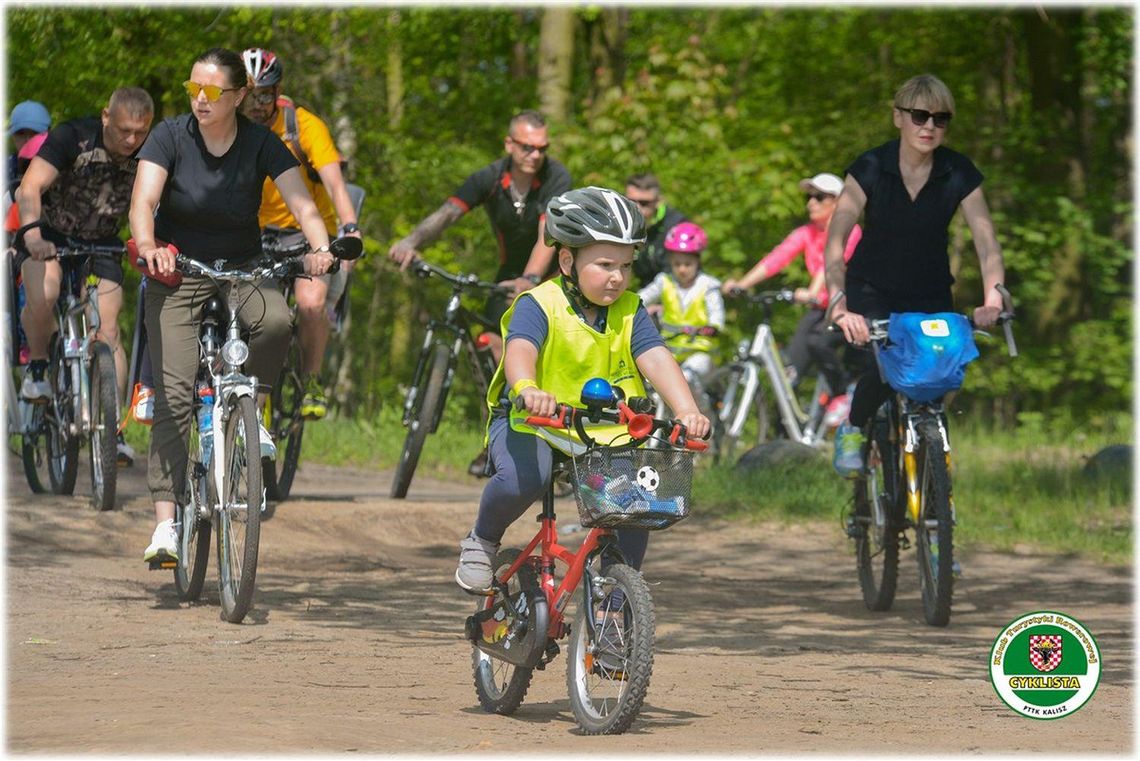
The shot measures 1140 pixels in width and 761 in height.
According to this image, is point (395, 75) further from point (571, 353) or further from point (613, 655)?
point (613, 655)

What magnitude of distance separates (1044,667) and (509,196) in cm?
534

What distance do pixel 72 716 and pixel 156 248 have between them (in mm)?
2741

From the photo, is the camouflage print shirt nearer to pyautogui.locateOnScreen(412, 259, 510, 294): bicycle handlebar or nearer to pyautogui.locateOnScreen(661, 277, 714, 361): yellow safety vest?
pyautogui.locateOnScreen(412, 259, 510, 294): bicycle handlebar

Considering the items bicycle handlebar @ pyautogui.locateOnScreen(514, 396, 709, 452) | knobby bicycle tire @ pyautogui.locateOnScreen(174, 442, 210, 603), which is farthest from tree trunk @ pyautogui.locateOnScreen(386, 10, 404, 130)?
bicycle handlebar @ pyautogui.locateOnScreen(514, 396, 709, 452)

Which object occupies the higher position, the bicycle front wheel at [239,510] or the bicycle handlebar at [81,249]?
the bicycle handlebar at [81,249]

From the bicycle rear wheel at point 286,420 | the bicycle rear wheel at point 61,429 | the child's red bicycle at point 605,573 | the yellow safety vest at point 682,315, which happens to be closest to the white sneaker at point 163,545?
the bicycle rear wheel at point 286,420

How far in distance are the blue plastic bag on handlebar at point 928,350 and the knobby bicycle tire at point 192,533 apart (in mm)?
3061

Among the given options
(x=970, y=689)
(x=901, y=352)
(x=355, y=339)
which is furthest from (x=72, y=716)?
(x=355, y=339)

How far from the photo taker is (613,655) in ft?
19.4

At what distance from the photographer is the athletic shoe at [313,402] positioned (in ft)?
36.0

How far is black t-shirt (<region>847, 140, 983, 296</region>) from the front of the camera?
897 cm

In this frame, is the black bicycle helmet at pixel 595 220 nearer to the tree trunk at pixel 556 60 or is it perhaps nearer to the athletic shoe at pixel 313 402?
the athletic shoe at pixel 313 402

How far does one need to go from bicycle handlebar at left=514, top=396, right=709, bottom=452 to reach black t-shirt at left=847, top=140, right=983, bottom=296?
10.8 ft

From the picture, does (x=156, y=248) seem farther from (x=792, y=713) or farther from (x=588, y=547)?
(x=792, y=713)
